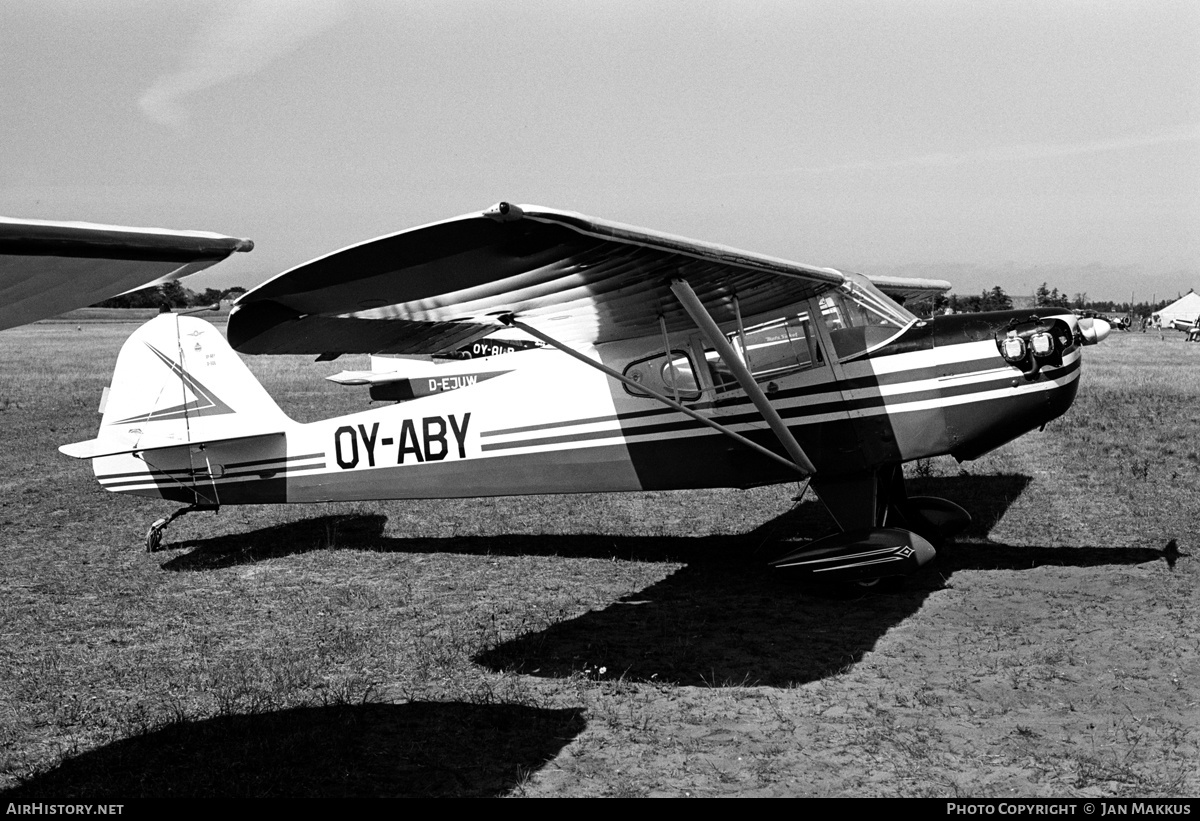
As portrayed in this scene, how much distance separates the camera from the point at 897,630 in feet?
20.6

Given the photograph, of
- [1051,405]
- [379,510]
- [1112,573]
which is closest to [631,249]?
[1051,405]

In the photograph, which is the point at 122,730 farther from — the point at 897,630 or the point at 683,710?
the point at 897,630

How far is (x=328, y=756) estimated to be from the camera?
4395 millimetres

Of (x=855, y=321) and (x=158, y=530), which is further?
(x=158, y=530)

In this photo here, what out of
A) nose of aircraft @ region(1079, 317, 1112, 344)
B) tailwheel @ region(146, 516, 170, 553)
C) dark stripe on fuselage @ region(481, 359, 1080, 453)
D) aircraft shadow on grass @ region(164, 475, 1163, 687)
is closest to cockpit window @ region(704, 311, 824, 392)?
dark stripe on fuselage @ region(481, 359, 1080, 453)

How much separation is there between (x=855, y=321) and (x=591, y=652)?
3322 mm

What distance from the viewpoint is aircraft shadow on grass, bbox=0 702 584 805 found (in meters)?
4.09

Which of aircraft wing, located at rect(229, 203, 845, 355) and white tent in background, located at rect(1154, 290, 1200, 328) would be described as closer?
aircraft wing, located at rect(229, 203, 845, 355)

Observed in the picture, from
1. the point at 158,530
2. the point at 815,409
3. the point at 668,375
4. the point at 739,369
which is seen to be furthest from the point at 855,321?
the point at 158,530

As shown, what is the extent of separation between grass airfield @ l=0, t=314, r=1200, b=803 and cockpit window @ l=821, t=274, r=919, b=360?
1.84 metres

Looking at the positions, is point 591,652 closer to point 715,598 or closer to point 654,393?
point 715,598

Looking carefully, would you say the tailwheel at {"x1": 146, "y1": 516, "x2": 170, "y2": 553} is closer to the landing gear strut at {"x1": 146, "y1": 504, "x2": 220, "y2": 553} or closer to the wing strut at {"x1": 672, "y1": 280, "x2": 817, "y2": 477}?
the landing gear strut at {"x1": 146, "y1": 504, "x2": 220, "y2": 553}

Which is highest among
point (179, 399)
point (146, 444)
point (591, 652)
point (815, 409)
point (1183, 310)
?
point (179, 399)

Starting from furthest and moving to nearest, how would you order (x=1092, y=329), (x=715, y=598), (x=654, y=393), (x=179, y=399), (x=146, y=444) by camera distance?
(x=179, y=399), (x=146, y=444), (x=1092, y=329), (x=715, y=598), (x=654, y=393)
